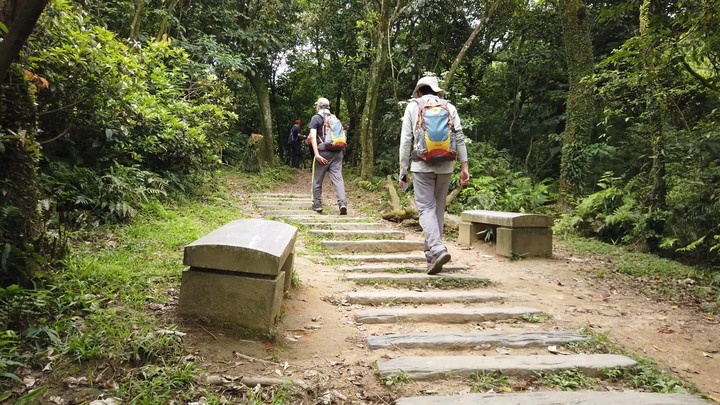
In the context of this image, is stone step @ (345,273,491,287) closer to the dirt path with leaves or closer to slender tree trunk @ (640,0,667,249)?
the dirt path with leaves

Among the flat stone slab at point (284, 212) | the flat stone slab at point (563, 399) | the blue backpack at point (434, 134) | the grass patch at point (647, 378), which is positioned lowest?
the grass patch at point (647, 378)

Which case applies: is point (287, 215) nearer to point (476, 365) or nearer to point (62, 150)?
point (62, 150)

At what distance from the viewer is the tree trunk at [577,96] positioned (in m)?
10.1

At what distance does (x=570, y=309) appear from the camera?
4605mm

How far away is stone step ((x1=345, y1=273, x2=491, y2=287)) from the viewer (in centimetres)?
518

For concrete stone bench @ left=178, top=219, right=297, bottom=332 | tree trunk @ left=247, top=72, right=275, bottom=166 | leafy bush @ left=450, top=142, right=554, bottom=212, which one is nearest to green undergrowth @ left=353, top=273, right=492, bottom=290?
concrete stone bench @ left=178, top=219, right=297, bottom=332

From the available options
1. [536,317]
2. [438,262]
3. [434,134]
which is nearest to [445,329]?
[536,317]

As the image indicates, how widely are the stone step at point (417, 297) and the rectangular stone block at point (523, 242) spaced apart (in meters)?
1.80

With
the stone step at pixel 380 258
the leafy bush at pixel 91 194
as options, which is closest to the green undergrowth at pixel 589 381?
the stone step at pixel 380 258

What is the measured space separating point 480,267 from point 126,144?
5.71 m

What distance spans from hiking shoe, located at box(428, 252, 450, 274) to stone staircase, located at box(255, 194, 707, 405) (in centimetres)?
8

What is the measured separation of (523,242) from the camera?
21.6 ft

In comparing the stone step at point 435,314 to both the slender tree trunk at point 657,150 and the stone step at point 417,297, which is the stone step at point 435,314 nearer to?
the stone step at point 417,297

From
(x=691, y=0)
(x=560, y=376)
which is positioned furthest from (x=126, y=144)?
(x=691, y=0)
